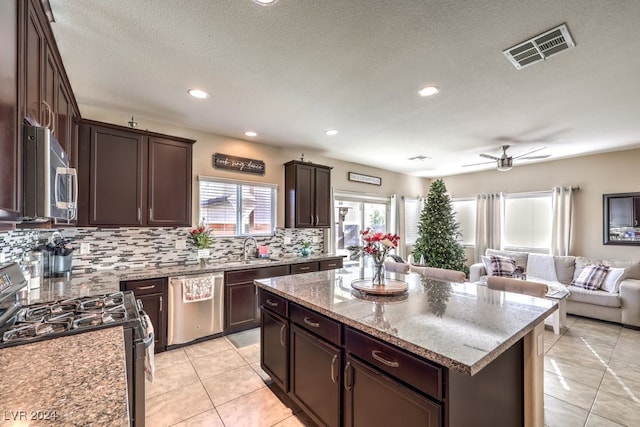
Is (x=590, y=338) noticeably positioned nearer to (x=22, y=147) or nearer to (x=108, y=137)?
(x=22, y=147)

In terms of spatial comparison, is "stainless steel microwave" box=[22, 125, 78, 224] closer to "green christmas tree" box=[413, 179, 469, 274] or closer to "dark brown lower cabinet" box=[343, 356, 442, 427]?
"dark brown lower cabinet" box=[343, 356, 442, 427]

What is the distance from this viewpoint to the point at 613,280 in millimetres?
4148

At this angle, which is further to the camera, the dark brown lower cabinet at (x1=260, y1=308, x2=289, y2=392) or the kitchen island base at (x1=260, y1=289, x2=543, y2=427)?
the dark brown lower cabinet at (x1=260, y1=308, x2=289, y2=392)

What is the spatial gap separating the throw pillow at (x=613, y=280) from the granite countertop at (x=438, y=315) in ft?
11.2

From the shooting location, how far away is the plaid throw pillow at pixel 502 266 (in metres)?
4.92

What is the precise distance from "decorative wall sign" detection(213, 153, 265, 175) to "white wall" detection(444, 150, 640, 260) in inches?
206

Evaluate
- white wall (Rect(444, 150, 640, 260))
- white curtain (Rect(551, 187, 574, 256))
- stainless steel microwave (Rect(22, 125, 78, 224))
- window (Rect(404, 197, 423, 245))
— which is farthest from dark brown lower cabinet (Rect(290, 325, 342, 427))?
white wall (Rect(444, 150, 640, 260))

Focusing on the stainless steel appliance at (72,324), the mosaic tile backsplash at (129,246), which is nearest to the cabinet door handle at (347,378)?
the stainless steel appliance at (72,324)

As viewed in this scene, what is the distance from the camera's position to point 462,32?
185 cm

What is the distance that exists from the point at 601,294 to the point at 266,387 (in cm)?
476

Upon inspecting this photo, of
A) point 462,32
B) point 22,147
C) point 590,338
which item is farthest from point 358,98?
→ point 590,338

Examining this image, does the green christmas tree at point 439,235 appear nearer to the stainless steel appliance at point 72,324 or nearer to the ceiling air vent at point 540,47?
the ceiling air vent at point 540,47

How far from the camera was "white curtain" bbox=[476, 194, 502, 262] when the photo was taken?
6168 millimetres

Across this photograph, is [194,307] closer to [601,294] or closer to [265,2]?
[265,2]
